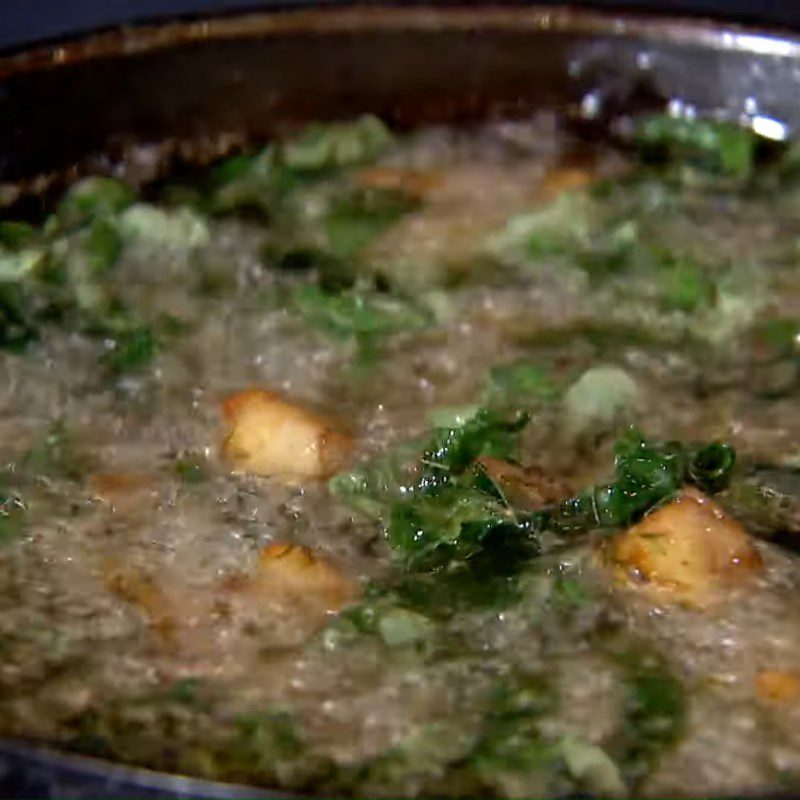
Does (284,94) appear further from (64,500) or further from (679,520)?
(679,520)

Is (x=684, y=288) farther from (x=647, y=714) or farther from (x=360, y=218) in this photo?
(x=647, y=714)

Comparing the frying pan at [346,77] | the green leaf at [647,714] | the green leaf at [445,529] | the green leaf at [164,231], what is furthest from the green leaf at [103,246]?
the green leaf at [647,714]

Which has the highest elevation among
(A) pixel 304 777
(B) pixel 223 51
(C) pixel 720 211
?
(B) pixel 223 51

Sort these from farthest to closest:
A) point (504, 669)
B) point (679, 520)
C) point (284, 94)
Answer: point (284, 94) → point (679, 520) → point (504, 669)

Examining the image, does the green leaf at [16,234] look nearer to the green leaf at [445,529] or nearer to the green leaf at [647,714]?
the green leaf at [445,529]

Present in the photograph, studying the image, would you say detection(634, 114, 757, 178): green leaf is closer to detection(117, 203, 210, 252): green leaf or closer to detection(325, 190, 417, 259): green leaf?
detection(325, 190, 417, 259): green leaf

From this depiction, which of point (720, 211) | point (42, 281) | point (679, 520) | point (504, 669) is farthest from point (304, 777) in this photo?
point (720, 211)

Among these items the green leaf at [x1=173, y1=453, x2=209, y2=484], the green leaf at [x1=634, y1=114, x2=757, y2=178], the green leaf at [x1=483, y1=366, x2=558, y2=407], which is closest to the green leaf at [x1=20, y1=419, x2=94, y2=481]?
the green leaf at [x1=173, y1=453, x2=209, y2=484]

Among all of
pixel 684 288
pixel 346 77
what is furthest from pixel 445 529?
pixel 346 77
